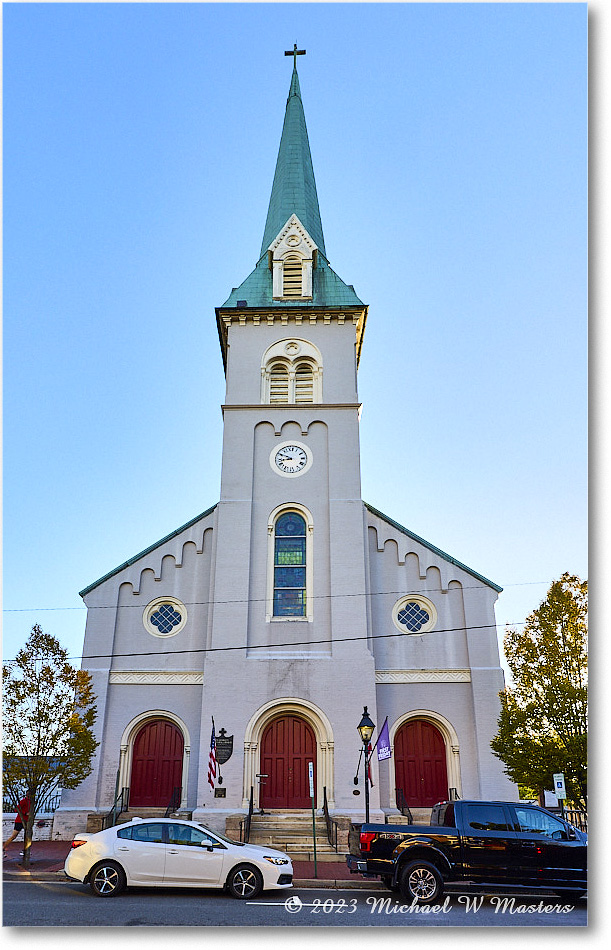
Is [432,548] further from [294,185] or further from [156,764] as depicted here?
[294,185]

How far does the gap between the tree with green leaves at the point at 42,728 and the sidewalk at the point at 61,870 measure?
0.60 meters

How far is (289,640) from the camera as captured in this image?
22.2 meters

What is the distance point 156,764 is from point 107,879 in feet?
34.9

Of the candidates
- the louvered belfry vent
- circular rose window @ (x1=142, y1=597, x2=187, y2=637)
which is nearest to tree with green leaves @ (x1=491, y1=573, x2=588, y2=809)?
circular rose window @ (x1=142, y1=597, x2=187, y2=637)

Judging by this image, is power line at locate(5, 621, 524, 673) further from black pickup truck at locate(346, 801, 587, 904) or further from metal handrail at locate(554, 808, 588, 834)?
black pickup truck at locate(346, 801, 587, 904)

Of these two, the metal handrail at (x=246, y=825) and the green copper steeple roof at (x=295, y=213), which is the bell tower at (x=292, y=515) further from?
the metal handrail at (x=246, y=825)

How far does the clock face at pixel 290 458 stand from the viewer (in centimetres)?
2503

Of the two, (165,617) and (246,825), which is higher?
(165,617)

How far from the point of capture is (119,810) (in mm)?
21062

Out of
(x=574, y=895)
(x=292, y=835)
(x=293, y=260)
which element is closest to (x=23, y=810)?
(x=292, y=835)

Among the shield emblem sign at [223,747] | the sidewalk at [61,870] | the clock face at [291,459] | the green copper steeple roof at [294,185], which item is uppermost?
the green copper steeple roof at [294,185]

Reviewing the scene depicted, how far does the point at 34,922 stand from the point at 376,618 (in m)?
14.9

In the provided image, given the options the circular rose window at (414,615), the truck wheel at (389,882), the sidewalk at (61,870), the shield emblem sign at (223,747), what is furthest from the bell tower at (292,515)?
the truck wheel at (389,882)

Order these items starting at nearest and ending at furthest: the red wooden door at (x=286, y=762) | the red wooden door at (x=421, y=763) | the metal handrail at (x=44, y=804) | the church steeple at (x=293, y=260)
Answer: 1. the metal handrail at (x=44, y=804)
2. the red wooden door at (x=286, y=762)
3. the red wooden door at (x=421, y=763)
4. the church steeple at (x=293, y=260)
